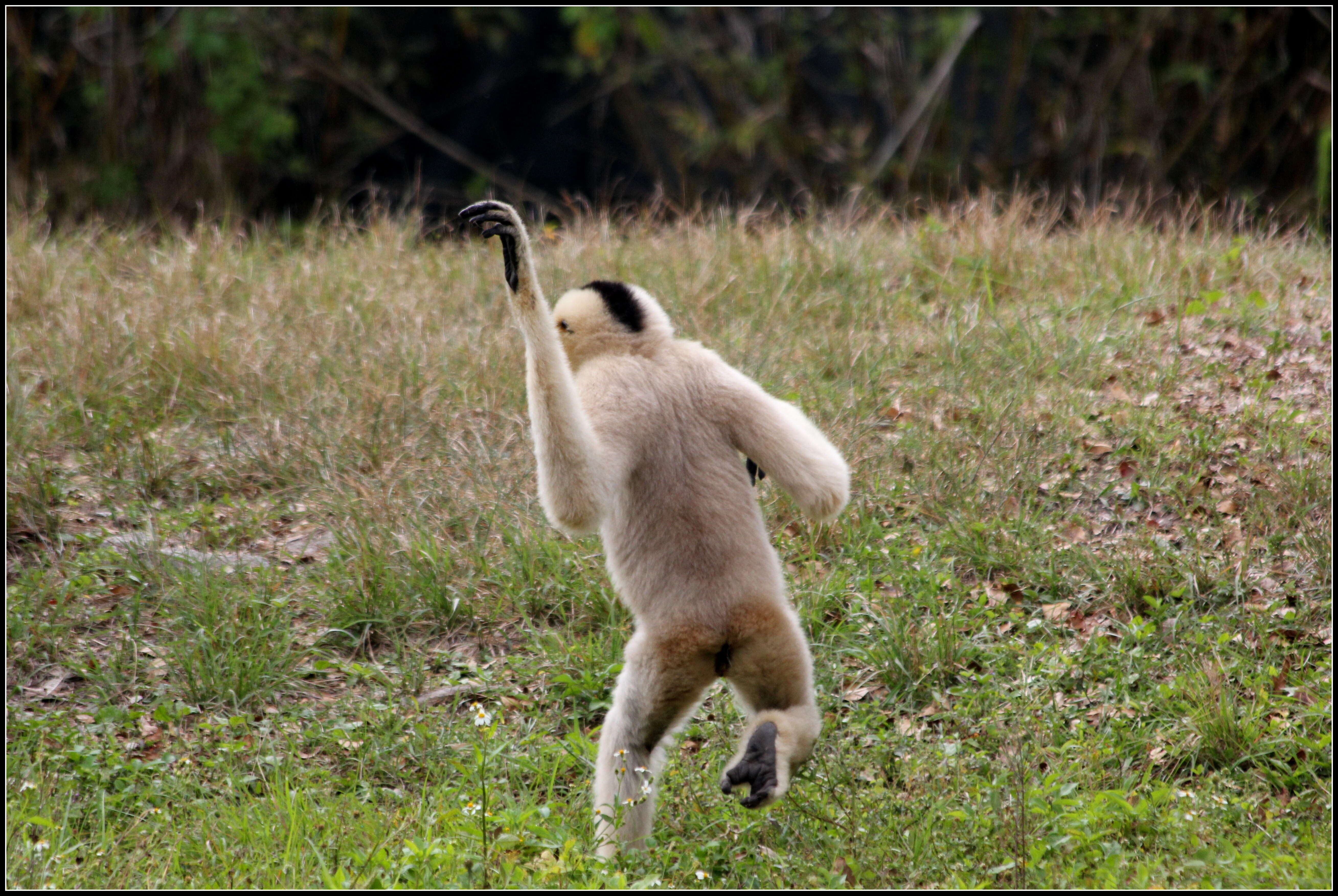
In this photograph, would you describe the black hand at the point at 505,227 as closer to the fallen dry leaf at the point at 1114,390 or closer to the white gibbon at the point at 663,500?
the white gibbon at the point at 663,500

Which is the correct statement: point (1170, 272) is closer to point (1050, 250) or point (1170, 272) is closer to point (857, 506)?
point (1050, 250)

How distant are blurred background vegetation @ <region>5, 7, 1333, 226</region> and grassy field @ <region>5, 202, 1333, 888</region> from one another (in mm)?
6938

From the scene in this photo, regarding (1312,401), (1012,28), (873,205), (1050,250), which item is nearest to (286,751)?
(1312,401)

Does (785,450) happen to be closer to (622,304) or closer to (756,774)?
(622,304)

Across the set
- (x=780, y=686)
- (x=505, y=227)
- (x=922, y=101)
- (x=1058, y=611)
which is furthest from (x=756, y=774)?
(x=922, y=101)

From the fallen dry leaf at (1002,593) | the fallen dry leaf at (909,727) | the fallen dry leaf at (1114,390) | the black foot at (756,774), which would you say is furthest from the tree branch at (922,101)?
the black foot at (756,774)

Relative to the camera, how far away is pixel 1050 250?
862 centimetres

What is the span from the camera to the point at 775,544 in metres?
5.79

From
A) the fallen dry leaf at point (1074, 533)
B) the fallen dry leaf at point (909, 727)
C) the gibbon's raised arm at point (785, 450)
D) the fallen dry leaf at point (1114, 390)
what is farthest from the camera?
the fallen dry leaf at point (1114, 390)

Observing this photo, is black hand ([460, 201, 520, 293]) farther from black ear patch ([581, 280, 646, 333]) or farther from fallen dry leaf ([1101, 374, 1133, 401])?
fallen dry leaf ([1101, 374, 1133, 401])

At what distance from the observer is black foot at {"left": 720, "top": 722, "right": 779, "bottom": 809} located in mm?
3344

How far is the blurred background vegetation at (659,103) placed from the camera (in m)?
15.0

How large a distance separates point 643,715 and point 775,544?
219cm

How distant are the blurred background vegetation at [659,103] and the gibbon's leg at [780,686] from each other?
1140 cm
